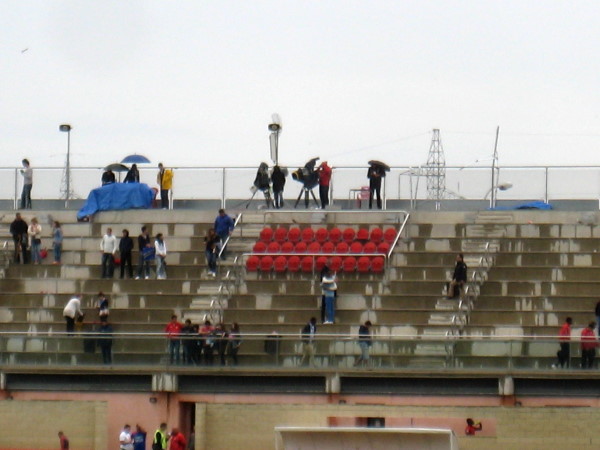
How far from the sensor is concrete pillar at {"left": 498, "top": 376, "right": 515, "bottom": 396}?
42125mm

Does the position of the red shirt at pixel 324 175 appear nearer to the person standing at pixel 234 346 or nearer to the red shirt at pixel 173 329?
the red shirt at pixel 173 329

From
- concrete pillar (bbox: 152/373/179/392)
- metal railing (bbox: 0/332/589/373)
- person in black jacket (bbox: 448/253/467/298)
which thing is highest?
person in black jacket (bbox: 448/253/467/298)

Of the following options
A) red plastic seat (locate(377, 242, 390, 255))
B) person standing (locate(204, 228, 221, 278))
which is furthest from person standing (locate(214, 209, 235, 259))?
red plastic seat (locate(377, 242, 390, 255))

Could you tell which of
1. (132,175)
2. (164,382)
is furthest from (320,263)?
(132,175)

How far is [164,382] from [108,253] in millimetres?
6994

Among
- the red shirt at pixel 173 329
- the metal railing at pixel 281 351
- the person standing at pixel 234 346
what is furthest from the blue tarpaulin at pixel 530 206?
the red shirt at pixel 173 329

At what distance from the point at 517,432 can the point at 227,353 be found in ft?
22.9

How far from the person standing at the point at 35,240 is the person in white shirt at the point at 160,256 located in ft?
12.0

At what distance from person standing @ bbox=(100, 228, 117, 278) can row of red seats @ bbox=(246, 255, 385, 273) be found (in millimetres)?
3482

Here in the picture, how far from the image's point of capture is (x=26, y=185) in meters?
55.1

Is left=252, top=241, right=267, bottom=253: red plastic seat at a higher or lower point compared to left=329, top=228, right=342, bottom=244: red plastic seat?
lower

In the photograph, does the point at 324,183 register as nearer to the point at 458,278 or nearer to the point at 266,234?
the point at 266,234

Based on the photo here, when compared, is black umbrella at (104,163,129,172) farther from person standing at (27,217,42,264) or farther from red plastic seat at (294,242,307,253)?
red plastic seat at (294,242,307,253)

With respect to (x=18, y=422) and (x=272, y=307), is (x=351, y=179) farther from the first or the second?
(x=18, y=422)
